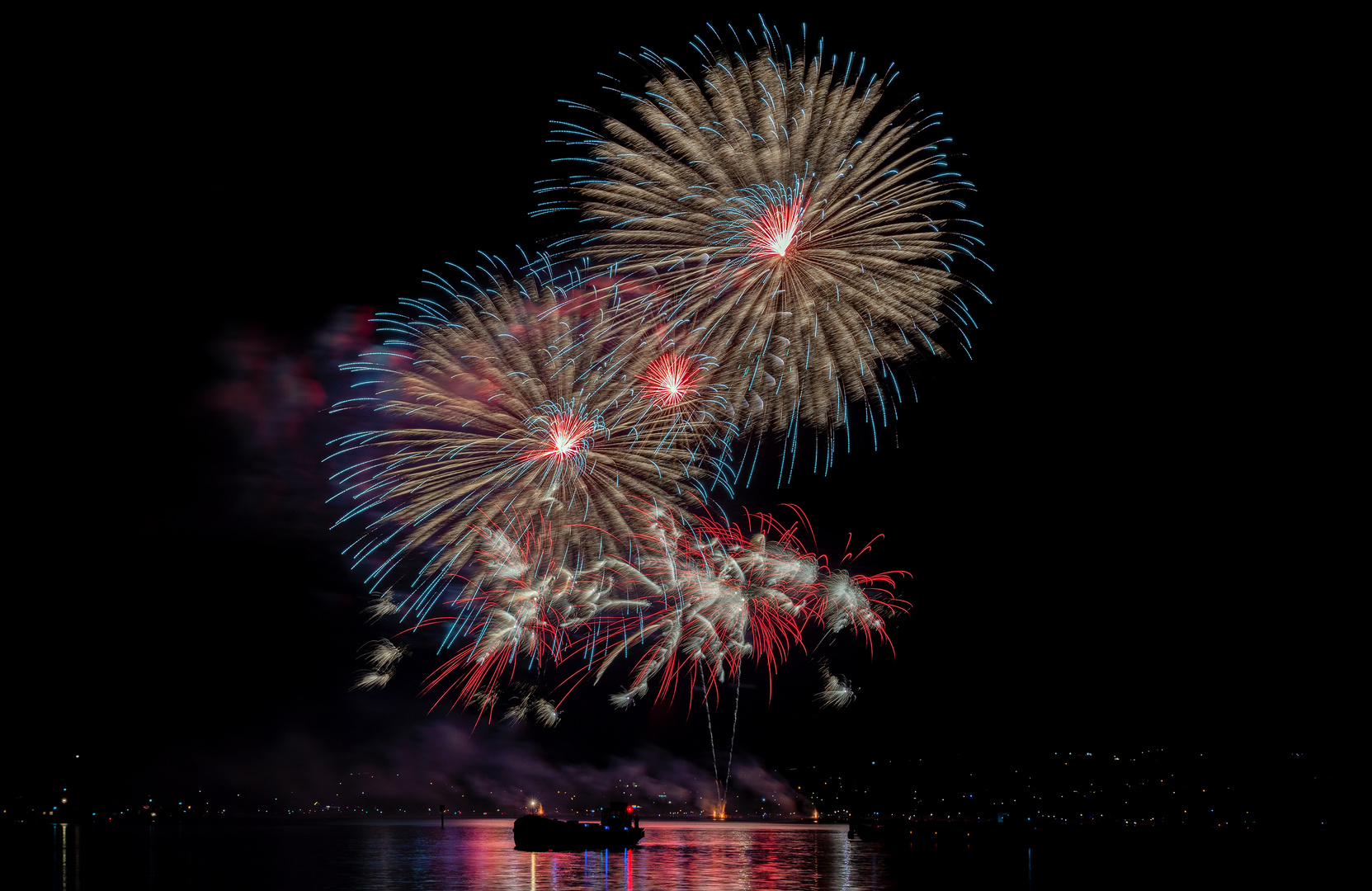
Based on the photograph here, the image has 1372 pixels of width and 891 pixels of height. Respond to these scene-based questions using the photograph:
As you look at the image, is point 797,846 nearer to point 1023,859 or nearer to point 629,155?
point 1023,859

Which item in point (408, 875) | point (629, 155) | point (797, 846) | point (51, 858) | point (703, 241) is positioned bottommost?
point (797, 846)

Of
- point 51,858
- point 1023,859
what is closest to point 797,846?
point 1023,859

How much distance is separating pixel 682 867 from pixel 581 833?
2005 centimetres

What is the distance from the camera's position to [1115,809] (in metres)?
128

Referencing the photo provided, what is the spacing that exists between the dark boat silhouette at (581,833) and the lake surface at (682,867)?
1.00 meters

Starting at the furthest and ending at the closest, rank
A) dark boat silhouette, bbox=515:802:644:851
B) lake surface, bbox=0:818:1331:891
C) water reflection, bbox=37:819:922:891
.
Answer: dark boat silhouette, bbox=515:802:644:851, lake surface, bbox=0:818:1331:891, water reflection, bbox=37:819:922:891

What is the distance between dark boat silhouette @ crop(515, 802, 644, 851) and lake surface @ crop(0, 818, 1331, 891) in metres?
1.00

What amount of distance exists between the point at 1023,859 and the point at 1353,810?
45.9 meters

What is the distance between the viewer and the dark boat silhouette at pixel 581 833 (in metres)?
68.0

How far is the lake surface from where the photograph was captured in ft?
129

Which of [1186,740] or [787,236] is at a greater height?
[787,236]

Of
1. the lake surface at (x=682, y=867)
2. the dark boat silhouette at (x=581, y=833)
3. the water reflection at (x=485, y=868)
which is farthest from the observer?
the dark boat silhouette at (x=581, y=833)

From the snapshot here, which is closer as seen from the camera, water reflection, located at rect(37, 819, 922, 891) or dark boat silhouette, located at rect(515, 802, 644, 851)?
water reflection, located at rect(37, 819, 922, 891)

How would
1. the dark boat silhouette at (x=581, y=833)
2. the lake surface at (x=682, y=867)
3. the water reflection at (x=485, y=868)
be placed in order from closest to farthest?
the water reflection at (x=485, y=868) → the lake surface at (x=682, y=867) → the dark boat silhouette at (x=581, y=833)
